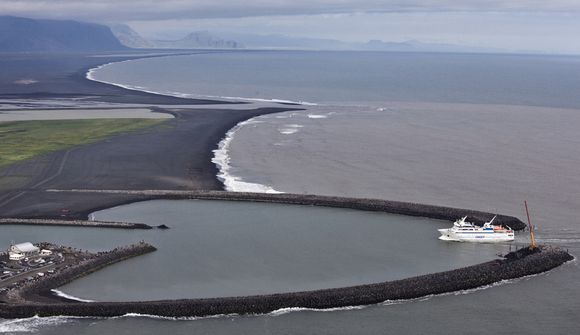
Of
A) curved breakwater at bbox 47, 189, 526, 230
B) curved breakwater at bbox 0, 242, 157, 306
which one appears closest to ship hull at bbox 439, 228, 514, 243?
curved breakwater at bbox 47, 189, 526, 230

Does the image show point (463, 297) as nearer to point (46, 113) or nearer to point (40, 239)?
point (40, 239)

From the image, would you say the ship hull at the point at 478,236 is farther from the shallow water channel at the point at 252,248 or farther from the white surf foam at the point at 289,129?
→ the white surf foam at the point at 289,129

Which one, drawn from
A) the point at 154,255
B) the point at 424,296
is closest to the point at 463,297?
the point at 424,296

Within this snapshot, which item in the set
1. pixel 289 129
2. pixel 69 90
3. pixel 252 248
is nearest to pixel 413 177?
pixel 252 248

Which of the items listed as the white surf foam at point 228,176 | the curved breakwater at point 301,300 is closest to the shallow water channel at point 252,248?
the curved breakwater at point 301,300

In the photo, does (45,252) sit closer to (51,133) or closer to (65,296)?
(65,296)

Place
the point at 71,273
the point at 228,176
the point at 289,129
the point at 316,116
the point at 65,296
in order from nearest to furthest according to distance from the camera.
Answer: the point at 65,296, the point at 71,273, the point at 228,176, the point at 289,129, the point at 316,116
